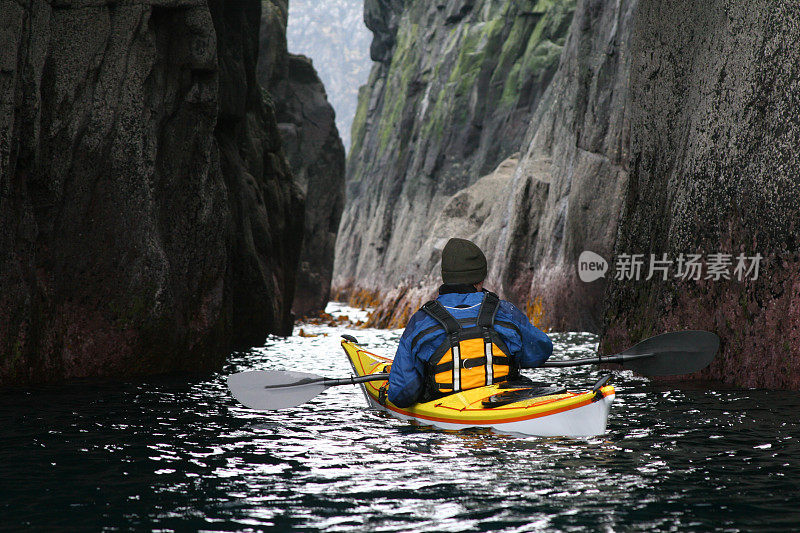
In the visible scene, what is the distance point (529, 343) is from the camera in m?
7.26

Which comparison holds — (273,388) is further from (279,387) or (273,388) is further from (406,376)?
(406,376)

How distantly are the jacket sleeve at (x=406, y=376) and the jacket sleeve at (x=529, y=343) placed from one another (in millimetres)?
914

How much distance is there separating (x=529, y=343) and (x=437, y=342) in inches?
34.5

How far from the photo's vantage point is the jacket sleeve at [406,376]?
23.4ft

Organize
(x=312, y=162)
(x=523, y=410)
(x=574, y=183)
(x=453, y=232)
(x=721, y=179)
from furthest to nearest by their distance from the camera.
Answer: (x=312, y=162) → (x=453, y=232) → (x=574, y=183) → (x=721, y=179) → (x=523, y=410)

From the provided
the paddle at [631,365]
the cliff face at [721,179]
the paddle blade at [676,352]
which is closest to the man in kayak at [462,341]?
the paddle at [631,365]

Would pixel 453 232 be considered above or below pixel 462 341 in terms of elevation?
above

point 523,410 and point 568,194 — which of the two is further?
point 568,194

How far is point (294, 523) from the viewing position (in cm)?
439

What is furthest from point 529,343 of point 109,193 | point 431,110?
point 431,110

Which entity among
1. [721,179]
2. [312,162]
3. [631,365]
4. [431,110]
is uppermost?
[431,110]

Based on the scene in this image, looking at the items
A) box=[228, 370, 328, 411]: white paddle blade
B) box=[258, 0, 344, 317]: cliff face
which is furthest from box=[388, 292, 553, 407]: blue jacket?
box=[258, 0, 344, 317]: cliff face

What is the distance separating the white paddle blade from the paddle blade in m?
3.14

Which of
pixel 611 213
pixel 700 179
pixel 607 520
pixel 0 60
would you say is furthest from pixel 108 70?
pixel 611 213
